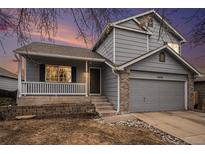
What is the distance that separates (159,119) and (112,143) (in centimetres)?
299

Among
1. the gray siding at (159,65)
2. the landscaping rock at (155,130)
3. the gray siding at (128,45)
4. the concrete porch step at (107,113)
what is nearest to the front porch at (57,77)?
the concrete porch step at (107,113)

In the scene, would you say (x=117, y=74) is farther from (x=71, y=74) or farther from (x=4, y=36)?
(x=4, y=36)

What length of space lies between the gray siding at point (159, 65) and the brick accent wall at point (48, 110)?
2.59 m

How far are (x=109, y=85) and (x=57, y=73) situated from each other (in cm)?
271

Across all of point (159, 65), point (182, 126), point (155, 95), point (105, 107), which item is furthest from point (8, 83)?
point (182, 126)

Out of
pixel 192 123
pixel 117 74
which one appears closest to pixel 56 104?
pixel 117 74

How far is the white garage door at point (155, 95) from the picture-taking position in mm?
7793

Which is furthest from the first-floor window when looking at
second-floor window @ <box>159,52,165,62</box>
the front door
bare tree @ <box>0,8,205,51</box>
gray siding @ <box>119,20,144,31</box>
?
bare tree @ <box>0,8,205,51</box>

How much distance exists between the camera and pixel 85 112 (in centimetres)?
728

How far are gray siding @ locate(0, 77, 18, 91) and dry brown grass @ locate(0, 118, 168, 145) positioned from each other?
8.38m

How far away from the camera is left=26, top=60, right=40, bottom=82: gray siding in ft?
28.7

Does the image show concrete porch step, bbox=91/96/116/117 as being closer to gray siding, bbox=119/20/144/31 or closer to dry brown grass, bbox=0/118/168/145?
dry brown grass, bbox=0/118/168/145

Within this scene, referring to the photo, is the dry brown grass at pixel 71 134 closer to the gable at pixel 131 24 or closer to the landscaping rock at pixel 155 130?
the landscaping rock at pixel 155 130

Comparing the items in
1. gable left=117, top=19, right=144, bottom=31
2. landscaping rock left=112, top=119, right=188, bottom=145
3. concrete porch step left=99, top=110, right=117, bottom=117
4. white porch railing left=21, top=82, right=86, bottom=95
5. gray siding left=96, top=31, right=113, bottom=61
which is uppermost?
gable left=117, top=19, right=144, bottom=31
